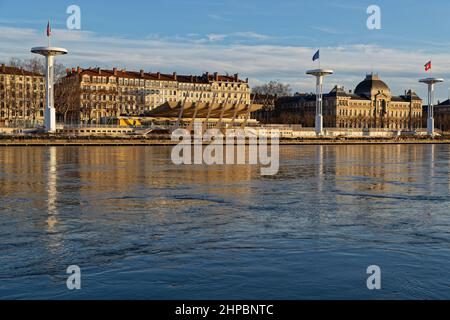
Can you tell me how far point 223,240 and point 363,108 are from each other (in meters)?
144

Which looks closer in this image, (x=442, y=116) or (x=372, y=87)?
(x=372, y=87)

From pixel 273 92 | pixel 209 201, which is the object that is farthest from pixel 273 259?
pixel 273 92

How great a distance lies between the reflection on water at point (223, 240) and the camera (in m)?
8.25

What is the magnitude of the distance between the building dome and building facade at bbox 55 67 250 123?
1341 inches

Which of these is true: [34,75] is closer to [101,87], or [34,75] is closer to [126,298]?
[101,87]

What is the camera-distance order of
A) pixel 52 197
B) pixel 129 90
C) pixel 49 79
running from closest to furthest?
pixel 52 197, pixel 49 79, pixel 129 90

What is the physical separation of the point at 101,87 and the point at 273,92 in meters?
49.0

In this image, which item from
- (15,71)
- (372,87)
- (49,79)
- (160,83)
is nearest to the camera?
(49,79)

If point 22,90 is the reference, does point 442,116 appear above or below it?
below

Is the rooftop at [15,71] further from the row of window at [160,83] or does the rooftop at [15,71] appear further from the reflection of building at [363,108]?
the reflection of building at [363,108]

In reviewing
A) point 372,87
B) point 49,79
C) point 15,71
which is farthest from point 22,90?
point 372,87

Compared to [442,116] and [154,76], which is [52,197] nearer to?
[154,76]

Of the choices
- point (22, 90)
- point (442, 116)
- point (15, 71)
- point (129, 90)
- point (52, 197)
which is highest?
point (15, 71)

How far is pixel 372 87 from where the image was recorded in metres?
153
